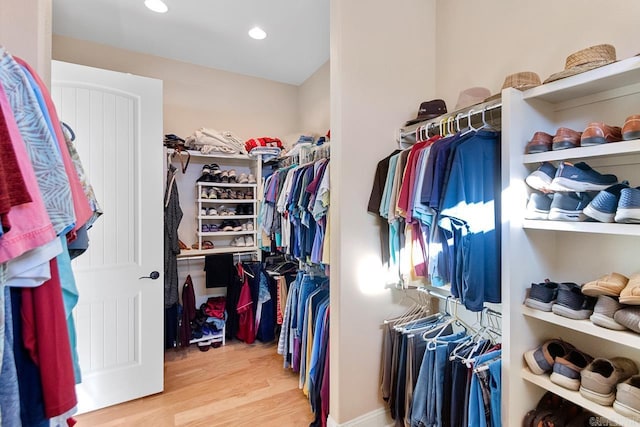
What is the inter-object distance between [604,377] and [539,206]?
62 cm

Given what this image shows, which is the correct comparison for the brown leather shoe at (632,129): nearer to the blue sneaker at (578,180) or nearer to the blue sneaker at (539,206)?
the blue sneaker at (578,180)

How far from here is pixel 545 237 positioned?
4.39ft

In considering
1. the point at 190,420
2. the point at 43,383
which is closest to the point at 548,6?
the point at 43,383

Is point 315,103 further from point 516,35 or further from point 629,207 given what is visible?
point 629,207

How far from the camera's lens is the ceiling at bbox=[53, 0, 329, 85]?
234cm

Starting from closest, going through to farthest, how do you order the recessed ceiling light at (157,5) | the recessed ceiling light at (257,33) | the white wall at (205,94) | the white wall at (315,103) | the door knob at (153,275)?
the door knob at (153,275), the recessed ceiling light at (157,5), the recessed ceiling light at (257,33), the white wall at (205,94), the white wall at (315,103)

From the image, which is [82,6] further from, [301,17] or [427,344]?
[427,344]

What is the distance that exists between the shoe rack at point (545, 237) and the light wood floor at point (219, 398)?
136 cm

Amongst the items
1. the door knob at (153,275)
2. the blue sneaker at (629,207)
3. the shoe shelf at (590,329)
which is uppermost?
the blue sneaker at (629,207)

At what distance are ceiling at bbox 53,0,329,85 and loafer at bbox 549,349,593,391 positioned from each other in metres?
2.64

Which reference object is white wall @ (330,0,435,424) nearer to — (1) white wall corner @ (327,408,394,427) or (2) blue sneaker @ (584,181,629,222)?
(1) white wall corner @ (327,408,394,427)

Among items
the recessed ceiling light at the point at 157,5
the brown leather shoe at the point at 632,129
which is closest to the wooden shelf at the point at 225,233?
the recessed ceiling light at the point at 157,5

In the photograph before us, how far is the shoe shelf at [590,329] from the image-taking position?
929mm

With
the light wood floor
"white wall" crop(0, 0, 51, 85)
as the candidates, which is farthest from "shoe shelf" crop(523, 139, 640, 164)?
the light wood floor
